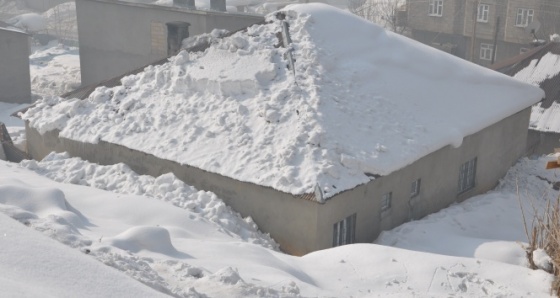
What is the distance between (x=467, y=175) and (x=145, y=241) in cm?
994

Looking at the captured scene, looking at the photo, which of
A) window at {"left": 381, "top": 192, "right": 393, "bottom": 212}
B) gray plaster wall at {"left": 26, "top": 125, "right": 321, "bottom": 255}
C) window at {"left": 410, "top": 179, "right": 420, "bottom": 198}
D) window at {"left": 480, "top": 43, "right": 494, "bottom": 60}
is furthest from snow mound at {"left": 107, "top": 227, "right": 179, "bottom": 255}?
window at {"left": 480, "top": 43, "right": 494, "bottom": 60}

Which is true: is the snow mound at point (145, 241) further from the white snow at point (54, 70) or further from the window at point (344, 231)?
the white snow at point (54, 70)

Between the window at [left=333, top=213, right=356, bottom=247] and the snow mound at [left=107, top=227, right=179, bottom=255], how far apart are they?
4283 millimetres

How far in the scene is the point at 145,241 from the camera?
382 inches

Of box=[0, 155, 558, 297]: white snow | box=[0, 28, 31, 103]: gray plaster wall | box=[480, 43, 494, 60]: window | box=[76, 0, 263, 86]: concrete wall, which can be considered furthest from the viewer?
box=[480, 43, 494, 60]: window

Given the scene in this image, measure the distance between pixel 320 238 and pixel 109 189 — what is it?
4.30 metres

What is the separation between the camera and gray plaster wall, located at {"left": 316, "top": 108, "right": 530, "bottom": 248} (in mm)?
13492

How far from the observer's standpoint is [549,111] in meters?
25.4

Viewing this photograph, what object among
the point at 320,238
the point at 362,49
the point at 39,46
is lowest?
the point at 39,46

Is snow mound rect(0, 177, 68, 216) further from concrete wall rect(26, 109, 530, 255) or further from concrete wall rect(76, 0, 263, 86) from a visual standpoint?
concrete wall rect(76, 0, 263, 86)

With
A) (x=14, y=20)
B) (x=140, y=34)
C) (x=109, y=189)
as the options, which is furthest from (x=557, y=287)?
(x=14, y=20)

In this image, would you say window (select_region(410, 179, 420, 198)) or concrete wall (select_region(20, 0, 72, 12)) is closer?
window (select_region(410, 179, 420, 198))

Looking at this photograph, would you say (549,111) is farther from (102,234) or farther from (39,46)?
(39,46)

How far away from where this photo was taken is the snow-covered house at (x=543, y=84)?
24891mm
